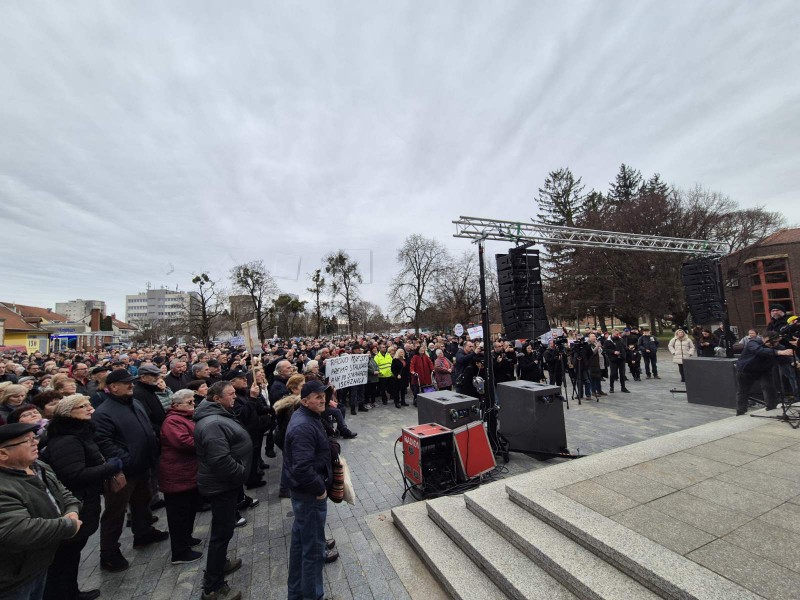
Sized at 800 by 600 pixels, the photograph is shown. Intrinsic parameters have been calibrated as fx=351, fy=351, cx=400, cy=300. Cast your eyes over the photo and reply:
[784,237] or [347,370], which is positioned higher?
[784,237]

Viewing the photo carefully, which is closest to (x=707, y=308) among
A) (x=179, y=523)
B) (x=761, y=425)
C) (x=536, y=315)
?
(x=761, y=425)

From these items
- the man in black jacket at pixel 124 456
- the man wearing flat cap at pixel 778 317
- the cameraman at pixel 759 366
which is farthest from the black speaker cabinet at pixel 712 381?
the man in black jacket at pixel 124 456

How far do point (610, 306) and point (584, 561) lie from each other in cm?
3320

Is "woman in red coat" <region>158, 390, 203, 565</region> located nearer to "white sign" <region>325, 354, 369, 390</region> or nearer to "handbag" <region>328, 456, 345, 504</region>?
"handbag" <region>328, 456, 345, 504</region>

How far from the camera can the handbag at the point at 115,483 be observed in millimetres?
3686

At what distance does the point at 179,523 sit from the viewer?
3.85 metres

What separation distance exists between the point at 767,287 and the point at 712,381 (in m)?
39.0

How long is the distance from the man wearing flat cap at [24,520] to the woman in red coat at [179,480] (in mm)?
1272

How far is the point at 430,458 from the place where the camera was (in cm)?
502

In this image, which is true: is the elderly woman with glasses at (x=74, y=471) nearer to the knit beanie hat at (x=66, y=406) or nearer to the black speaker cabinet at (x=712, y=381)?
the knit beanie hat at (x=66, y=406)

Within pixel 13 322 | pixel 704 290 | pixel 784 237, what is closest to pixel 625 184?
pixel 784 237

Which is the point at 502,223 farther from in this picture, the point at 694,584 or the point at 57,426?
the point at 57,426

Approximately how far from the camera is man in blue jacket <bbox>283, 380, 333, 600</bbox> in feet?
9.84

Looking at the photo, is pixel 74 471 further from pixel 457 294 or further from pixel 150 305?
pixel 150 305
